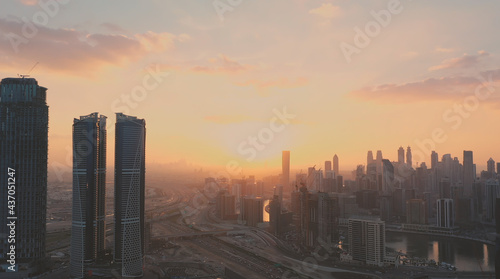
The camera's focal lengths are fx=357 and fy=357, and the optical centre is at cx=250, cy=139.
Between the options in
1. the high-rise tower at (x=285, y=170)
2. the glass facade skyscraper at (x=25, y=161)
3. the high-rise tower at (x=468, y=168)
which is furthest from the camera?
the high-rise tower at (x=285, y=170)

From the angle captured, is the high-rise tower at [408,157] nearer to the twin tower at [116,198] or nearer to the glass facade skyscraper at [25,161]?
the twin tower at [116,198]

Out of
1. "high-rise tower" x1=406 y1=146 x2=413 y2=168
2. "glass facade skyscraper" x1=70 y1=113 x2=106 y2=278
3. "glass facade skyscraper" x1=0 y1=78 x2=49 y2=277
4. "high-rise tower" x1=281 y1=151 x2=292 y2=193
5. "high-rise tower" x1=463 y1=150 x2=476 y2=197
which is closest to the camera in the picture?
"glass facade skyscraper" x1=0 y1=78 x2=49 y2=277

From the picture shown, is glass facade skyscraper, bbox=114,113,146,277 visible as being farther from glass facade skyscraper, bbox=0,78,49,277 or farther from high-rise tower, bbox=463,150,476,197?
high-rise tower, bbox=463,150,476,197

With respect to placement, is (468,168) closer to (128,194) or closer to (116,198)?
(128,194)

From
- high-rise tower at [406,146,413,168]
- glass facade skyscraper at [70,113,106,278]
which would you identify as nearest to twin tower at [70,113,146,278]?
glass facade skyscraper at [70,113,106,278]

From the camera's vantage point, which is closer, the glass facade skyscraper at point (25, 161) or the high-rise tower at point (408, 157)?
the glass facade skyscraper at point (25, 161)

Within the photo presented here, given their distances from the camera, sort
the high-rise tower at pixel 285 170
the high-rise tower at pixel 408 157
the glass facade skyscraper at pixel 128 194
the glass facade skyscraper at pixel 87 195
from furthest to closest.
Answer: the high-rise tower at pixel 285 170
the high-rise tower at pixel 408 157
the glass facade skyscraper at pixel 87 195
the glass facade skyscraper at pixel 128 194

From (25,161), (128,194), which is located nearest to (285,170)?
(128,194)

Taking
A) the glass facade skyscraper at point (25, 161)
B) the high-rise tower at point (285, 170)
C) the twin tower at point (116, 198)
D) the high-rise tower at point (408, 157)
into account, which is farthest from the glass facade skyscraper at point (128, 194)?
the high-rise tower at point (408, 157)
